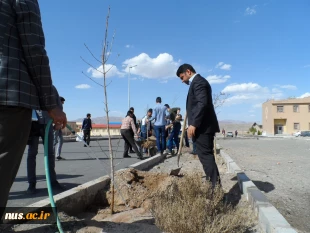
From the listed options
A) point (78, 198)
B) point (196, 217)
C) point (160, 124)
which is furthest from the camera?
point (160, 124)

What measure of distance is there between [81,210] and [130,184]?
2.62 feet

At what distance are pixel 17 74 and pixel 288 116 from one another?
75.4 meters

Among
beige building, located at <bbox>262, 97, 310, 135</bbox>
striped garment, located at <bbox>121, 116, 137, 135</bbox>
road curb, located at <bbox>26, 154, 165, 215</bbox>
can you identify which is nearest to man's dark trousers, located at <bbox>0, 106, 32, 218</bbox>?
road curb, located at <bbox>26, 154, 165, 215</bbox>

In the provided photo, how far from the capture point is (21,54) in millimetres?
2074

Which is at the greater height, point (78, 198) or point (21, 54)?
point (21, 54)

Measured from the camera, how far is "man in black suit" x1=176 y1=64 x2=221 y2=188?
387 cm

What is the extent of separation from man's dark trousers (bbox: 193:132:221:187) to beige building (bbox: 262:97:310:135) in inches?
2826

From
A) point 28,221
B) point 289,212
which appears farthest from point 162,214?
point 289,212

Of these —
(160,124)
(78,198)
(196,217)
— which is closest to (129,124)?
(160,124)

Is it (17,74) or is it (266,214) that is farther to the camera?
(266,214)

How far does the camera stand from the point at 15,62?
2021 mm

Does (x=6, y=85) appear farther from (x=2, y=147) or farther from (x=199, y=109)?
(x=199, y=109)

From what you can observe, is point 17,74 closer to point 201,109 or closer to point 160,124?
point 201,109

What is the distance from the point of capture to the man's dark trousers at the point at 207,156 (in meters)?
3.87
